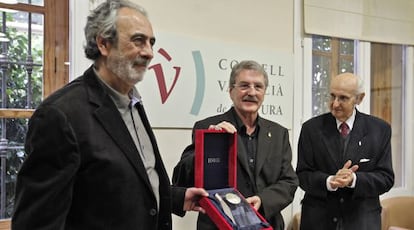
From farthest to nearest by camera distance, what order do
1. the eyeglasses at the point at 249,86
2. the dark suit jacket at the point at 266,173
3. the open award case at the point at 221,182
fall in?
the eyeglasses at the point at 249,86 < the dark suit jacket at the point at 266,173 < the open award case at the point at 221,182

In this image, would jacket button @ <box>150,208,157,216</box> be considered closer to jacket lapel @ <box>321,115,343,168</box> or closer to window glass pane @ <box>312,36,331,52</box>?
jacket lapel @ <box>321,115,343,168</box>

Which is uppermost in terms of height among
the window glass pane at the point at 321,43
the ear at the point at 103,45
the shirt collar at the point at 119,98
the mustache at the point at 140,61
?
the window glass pane at the point at 321,43

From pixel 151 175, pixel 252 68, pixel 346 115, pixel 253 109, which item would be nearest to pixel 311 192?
pixel 346 115

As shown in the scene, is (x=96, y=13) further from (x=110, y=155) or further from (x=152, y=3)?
(x=152, y=3)

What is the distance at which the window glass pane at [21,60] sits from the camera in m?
2.18

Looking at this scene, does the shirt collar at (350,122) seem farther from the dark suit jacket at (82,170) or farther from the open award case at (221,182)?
the dark suit jacket at (82,170)

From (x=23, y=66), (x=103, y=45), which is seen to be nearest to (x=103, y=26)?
(x=103, y=45)

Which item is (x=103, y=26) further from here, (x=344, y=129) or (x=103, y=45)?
(x=344, y=129)

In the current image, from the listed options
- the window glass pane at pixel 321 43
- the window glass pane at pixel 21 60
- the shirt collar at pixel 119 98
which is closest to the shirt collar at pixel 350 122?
the window glass pane at pixel 321 43

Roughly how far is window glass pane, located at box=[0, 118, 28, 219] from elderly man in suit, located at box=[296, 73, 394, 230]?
5.01 feet

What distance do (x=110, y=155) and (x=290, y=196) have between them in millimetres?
1005

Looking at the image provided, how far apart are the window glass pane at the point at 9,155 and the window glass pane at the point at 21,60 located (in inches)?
A: 4.0

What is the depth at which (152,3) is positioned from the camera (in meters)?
2.47

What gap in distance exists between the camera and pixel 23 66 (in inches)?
87.5
